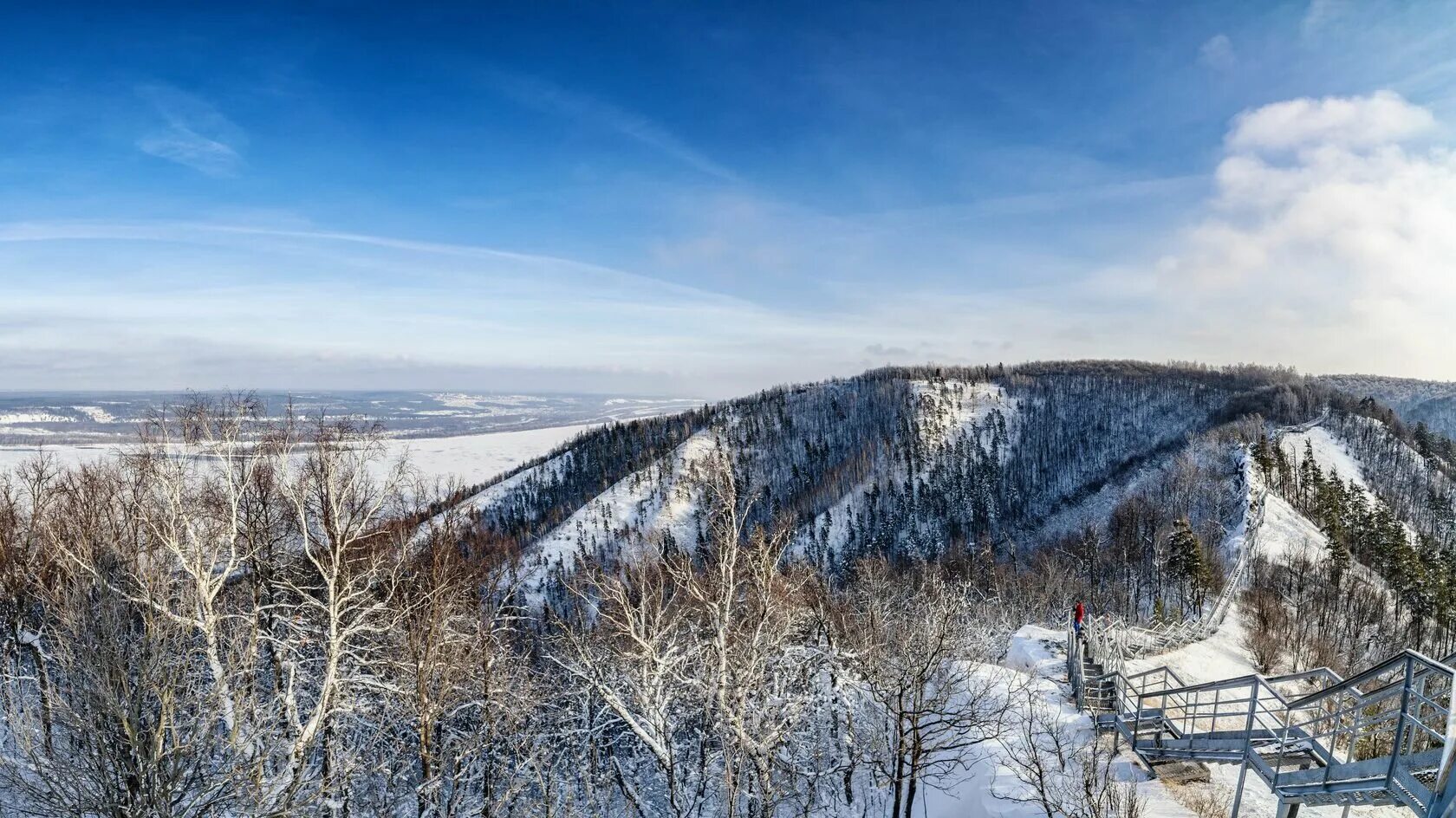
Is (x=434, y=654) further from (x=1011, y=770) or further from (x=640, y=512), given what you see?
(x=640, y=512)

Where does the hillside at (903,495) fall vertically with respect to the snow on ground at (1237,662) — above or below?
below

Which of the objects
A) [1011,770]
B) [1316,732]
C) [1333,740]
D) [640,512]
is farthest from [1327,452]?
[640,512]

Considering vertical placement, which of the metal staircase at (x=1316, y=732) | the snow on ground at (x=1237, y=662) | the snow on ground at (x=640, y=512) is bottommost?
the snow on ground at (x=640, y=512)

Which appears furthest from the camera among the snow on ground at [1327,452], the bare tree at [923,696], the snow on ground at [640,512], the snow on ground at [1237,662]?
the snow on ground at [640,512]

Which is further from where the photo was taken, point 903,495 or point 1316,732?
point 903,495

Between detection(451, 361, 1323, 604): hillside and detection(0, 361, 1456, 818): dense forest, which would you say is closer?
detection(0, 361, 1456, 818): dense forest

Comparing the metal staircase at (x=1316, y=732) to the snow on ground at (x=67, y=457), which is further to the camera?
the snow on ground at (x=67, y=457)

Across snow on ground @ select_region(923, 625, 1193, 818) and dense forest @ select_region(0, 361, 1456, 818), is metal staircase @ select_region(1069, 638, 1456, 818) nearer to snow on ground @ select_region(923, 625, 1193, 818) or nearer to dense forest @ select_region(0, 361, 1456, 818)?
snow on ground @ select_region(923, 625, 1193, 818)

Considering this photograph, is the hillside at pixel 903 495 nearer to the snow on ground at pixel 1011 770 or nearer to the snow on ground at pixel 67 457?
the snow on ground at pixel 67 457

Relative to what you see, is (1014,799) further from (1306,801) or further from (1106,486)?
(1106,486)

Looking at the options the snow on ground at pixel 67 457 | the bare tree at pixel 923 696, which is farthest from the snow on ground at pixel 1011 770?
the snow on ground at pixel 67 457

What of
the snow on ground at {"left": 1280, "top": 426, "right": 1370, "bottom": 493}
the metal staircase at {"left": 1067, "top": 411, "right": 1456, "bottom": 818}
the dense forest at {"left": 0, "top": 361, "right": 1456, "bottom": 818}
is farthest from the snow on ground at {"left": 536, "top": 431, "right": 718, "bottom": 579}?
the metal staircase at {"left": 1067, "top": 411, "right": 1456, "bottom": 818}

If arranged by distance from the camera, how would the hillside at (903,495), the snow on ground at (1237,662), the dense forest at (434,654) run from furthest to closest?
1. the hillside at (903,495)
2. the snow on ground at (1237,662)
3. the dense forest at (434,654)
